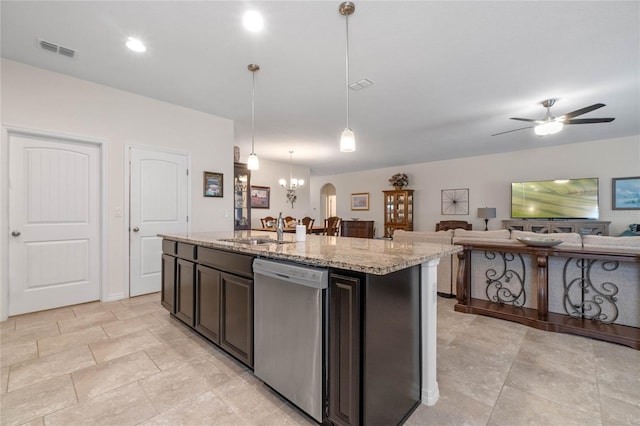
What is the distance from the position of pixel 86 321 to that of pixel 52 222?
3.94ft

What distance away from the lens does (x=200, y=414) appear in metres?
1.50

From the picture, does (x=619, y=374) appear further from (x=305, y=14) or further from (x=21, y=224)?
(x=21, y=224)

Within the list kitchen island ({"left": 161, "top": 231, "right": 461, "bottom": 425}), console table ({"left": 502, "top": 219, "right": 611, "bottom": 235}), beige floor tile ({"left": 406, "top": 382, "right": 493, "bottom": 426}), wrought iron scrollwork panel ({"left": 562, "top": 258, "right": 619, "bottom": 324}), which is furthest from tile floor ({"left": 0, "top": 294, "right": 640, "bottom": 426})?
console table ({"left": 502, "top": 219, "right": 611, "bottom": 235})

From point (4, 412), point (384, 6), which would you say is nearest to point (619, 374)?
point (384, 6)

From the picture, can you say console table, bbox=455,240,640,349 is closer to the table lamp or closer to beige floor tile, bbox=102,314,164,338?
beige floor tile, bbox=102,314,164,338

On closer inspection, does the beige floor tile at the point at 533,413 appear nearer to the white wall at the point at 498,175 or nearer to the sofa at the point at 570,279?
the sofa at the point at 570,279

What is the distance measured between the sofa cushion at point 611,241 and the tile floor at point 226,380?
91 cm

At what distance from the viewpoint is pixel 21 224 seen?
290cm

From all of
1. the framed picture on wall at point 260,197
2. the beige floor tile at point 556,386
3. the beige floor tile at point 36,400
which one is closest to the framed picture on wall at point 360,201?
the framed picture on wall at point 260,197

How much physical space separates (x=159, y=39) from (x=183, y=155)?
1.80m

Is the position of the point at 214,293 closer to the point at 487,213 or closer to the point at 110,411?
the point at 110,411

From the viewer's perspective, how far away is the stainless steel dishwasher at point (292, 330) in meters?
1.38

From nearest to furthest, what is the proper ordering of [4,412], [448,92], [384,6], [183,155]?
[4,412]
[384,6]
[448,92]
[183,155]

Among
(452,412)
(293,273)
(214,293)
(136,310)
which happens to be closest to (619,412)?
(452,412)
